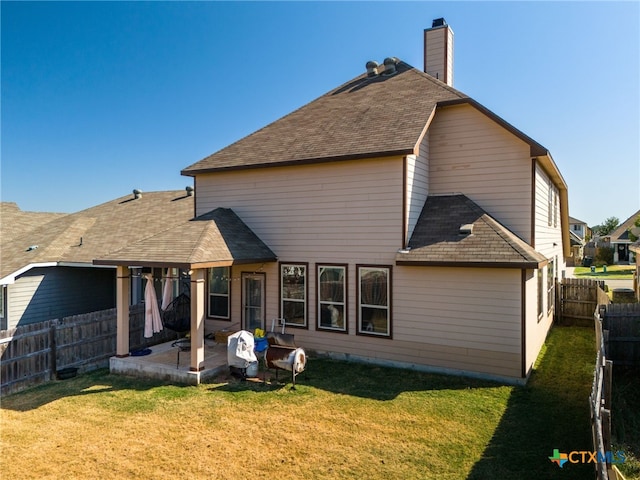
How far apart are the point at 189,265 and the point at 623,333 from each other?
10724mm

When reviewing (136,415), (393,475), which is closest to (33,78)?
(136,415)

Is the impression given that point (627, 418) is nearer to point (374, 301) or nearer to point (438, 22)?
point (374, 301)

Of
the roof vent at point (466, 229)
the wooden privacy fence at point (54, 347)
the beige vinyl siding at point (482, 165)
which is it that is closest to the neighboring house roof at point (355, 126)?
the beige vinyl siding at point (482, 165)

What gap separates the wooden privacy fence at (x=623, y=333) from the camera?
945 cm

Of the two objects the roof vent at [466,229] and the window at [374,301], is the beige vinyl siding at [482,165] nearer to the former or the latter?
the roof vent at [466,229]

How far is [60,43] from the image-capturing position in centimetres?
1340

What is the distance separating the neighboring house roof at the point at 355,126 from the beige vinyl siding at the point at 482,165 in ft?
1.09

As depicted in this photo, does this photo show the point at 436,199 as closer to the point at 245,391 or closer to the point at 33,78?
the point at 245,391

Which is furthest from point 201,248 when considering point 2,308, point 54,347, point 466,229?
point 2,308

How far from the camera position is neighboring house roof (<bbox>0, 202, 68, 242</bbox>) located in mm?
17333

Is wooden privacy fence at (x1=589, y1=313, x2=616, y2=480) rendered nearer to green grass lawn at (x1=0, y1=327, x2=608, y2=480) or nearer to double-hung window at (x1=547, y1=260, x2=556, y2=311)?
green grass lawn at (x1=0, y1=327, x2=608, y2=480)

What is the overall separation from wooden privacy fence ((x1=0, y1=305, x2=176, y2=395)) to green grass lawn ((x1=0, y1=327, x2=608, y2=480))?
515mm

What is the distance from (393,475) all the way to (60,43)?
1645 centimetres

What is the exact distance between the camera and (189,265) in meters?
8.67
